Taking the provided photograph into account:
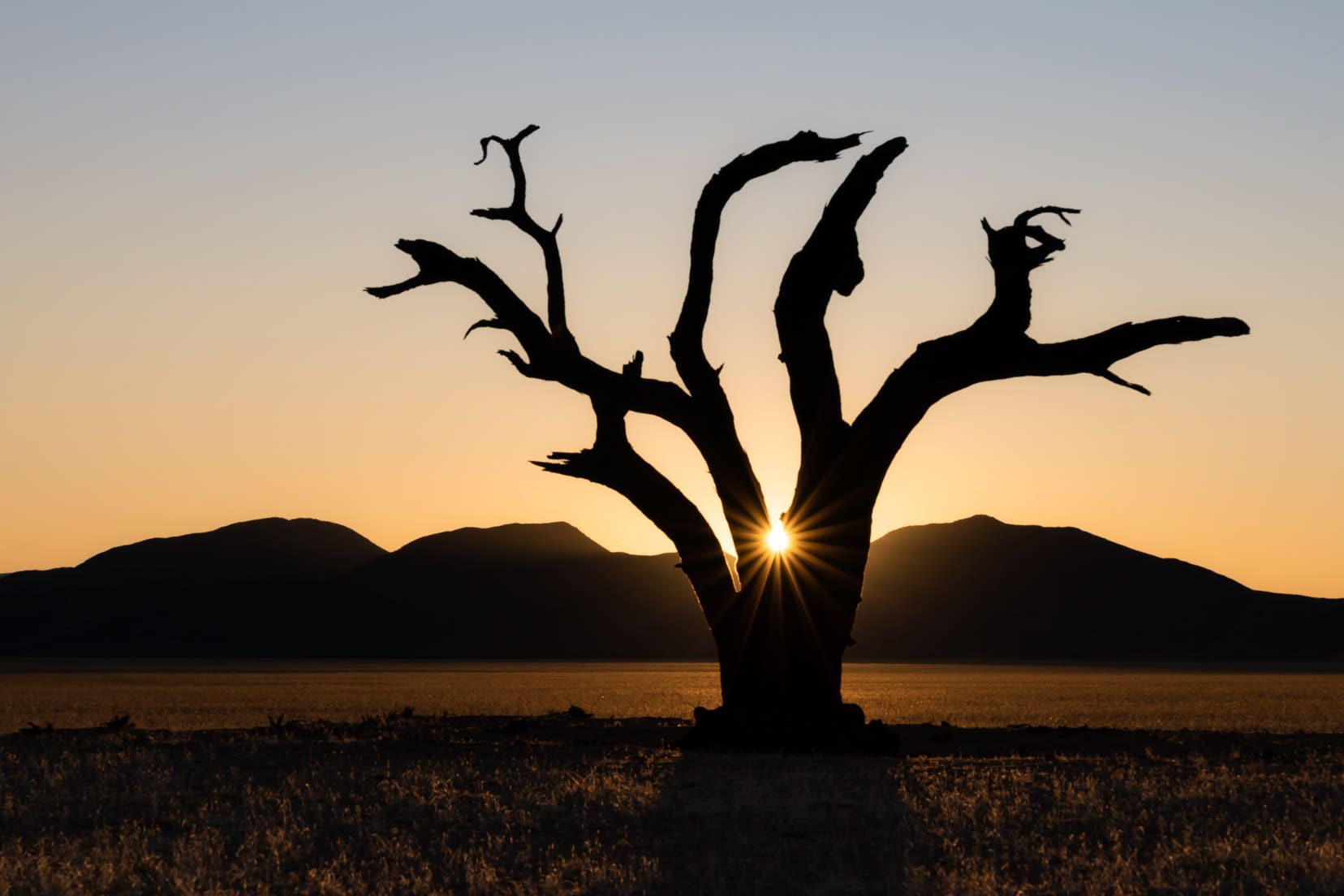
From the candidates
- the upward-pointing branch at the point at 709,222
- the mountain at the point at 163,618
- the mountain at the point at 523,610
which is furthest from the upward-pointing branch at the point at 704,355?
the mountain at the point at 163,618

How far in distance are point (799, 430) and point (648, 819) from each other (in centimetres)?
977

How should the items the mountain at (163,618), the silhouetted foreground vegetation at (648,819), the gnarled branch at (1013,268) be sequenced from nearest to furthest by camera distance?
1. the silhouetted foreground vegetation at (648,819)
2. the gnarled branch at (1013,268)
3. the mountain at (163,618)

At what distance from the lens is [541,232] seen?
2517 centimetres

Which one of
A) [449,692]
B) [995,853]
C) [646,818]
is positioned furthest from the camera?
[449,692]


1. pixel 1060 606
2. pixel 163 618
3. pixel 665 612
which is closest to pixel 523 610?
pixel 665 612

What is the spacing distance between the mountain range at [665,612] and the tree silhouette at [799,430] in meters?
127

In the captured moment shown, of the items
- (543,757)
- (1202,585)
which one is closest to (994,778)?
(543,757)

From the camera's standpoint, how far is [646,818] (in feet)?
53.5

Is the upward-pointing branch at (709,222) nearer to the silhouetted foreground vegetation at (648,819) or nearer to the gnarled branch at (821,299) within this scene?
the gnarled branch at (821,299)

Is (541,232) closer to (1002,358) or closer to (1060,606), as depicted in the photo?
(1002,358)

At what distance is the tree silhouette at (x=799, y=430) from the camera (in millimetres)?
24156

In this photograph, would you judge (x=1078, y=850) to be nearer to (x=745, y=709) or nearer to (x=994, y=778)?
(x=994, y=778)

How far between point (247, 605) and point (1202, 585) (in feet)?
346

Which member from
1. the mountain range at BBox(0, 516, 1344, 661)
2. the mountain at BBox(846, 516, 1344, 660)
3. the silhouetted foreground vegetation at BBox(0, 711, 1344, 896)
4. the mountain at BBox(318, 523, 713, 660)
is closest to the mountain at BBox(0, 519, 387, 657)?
the mountain range at BBox(0, 516, 1344, 661)
